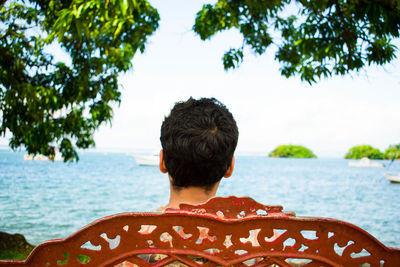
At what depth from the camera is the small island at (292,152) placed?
185 meters

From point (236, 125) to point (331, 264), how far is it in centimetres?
60

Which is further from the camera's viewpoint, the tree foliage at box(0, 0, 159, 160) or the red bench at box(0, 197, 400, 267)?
the tree foliage at box(0, 0, 159, 160)

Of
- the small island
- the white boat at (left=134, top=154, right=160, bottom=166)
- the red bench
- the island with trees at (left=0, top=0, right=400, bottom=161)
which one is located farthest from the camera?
the small island

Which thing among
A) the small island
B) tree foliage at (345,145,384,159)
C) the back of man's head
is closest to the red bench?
the back of man's head

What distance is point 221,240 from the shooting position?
1081mm

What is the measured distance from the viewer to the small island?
18515cm

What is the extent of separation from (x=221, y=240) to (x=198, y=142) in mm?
402

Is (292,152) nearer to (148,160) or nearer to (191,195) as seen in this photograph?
(148,160)

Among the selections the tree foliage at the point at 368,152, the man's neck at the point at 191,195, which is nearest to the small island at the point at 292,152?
the tree foliage at the point at 368,152

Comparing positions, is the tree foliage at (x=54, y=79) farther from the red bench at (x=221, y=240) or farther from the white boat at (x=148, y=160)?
the white boat at (x=148, y=160)

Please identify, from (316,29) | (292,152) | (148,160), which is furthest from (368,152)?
(316,29)

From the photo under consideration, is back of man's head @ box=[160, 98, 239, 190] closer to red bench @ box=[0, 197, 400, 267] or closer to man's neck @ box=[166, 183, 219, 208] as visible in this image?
man's neck @ box=[166, 183, 219, 208]

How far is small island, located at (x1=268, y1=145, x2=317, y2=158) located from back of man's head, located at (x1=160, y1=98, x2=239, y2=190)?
18822cm

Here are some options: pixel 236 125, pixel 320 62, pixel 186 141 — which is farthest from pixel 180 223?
pixel 320 62
